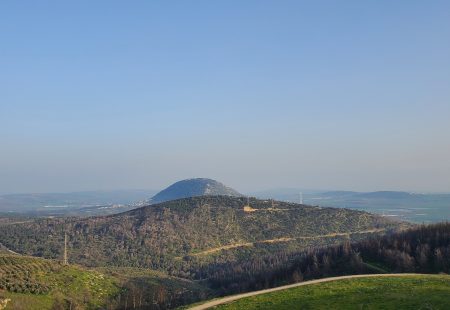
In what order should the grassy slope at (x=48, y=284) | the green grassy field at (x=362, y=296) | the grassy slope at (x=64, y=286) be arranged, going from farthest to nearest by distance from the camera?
the grassy slope at (x=64, y=286), the grassy slope at (x=48, y=284), the green grassy field at (x=362, y=296)

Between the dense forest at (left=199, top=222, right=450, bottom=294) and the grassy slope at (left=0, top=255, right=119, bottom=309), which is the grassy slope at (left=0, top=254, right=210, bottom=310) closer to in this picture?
the grassy slope at (left=0, top=255, right=119, bottom=309)

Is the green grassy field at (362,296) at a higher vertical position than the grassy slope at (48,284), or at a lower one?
higher

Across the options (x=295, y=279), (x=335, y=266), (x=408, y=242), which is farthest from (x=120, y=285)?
(x=408, y=242)

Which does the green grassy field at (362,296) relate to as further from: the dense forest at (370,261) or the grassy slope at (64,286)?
the grassy slope at (64,286)

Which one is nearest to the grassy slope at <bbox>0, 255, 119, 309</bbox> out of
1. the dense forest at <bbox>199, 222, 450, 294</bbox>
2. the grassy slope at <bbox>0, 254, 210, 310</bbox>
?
the grassy slope at <bbox>0, 254, 210, 310</bbox>

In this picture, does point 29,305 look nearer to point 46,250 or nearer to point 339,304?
point 339,304

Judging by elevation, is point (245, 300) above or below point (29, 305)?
above

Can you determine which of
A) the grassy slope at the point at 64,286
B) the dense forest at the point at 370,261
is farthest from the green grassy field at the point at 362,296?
the grassy slope at the point at 64,286

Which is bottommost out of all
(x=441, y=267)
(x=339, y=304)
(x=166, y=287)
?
(x=166, y=287)
